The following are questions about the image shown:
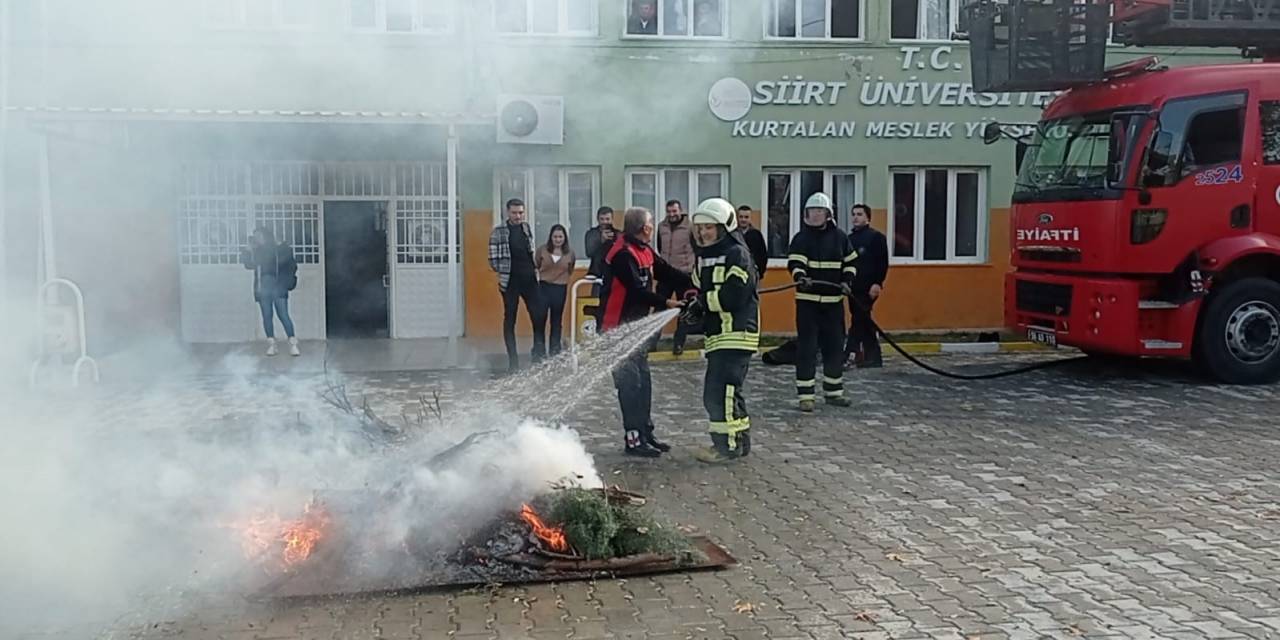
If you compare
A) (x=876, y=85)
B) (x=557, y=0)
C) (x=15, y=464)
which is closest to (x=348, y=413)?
(x=15, y=464)

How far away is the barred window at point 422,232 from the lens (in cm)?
1362

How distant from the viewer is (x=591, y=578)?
475 cm

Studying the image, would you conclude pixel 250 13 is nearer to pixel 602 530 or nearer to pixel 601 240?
pixel 602 530

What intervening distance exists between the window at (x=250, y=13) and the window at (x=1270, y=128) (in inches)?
314

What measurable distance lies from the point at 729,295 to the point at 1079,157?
16.3 feet

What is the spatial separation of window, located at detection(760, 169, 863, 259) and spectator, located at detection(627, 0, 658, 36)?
108 inches

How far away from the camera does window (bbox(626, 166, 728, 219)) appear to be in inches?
549

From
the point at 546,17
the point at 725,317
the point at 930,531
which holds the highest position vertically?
the point at 546,17

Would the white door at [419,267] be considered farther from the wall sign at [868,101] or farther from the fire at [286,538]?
the fire at [286,538]

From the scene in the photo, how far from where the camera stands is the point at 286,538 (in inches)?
185

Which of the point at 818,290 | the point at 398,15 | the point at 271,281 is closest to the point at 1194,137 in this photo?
the point at 818,290

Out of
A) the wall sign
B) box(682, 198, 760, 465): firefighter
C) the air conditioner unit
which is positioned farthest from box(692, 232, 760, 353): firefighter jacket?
the wall sign

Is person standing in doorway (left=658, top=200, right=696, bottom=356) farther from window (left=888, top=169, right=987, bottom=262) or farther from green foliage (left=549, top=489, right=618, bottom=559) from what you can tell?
green foliage (left=549, top=489, right=618, bottom=559)

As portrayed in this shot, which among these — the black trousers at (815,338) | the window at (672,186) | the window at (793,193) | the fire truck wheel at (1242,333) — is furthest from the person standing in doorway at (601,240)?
the fire truck wheel at (1242,333)
